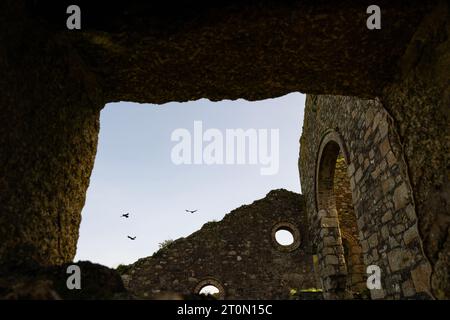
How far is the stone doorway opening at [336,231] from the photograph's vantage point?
7.37 metres

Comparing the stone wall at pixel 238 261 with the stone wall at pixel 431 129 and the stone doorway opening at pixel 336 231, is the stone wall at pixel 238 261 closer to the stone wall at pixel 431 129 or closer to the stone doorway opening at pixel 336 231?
the stone doorway opening at pixel 336 231

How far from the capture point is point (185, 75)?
93.3 inches

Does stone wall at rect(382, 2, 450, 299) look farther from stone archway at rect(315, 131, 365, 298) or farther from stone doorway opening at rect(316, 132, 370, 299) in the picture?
stone doorway opening at rect(316, 132, 370, 299)

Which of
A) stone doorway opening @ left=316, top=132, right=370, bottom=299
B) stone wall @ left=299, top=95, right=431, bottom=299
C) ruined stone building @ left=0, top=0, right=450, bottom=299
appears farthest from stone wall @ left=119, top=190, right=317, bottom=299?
ruined stone building @ left=0, top=0, right=450, bottom=299

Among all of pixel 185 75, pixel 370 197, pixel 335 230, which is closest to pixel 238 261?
pixel 335 230

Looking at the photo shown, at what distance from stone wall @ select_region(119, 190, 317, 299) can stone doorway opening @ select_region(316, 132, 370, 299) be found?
1942 millimetres

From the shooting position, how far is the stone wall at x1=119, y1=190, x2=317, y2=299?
10758 mm

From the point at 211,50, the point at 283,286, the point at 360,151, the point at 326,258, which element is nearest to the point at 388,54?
the point at 211,50

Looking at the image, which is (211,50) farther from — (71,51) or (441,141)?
(441,141)

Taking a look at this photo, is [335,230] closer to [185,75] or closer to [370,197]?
[370,197]

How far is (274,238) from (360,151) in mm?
6959

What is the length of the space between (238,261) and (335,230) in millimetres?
4146
